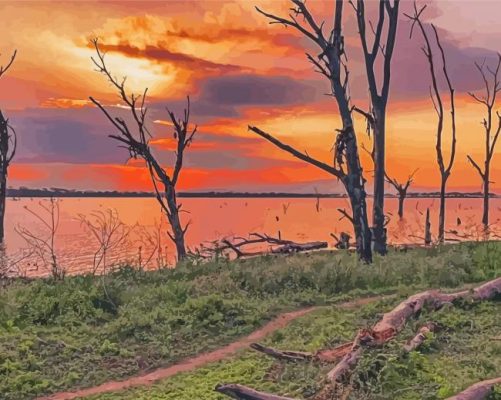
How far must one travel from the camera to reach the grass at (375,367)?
6.03 metres

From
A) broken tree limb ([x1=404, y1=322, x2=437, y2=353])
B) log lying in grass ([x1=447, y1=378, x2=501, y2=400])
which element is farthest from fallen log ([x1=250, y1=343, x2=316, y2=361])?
log lying in grass ([x1=447, y1=378, x2=501, y2=400])

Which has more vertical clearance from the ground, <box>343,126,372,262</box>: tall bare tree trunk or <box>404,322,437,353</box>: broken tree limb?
<box>343,126,372,262</box>: tall bare tree trunk

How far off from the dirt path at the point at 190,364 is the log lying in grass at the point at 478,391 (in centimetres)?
360

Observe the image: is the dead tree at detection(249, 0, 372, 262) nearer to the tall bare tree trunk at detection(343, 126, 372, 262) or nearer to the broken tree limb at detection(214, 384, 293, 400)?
the tall bare tree trunk at detection(343, 126, 372, 262)

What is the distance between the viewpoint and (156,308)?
10.4 m

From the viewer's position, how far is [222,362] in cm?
804

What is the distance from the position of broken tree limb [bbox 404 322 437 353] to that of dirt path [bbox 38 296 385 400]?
2.42m

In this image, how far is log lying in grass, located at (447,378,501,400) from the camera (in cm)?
541

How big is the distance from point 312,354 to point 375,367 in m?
0.99

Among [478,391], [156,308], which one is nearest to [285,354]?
[478,391]

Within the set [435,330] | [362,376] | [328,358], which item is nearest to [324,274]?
[435,330]

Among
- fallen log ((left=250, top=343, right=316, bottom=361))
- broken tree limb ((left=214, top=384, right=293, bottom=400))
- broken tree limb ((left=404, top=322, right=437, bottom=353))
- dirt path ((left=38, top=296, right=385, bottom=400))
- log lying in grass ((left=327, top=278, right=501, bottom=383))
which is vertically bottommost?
dirt path ((left=38, top=296, right=385, bottom=400))

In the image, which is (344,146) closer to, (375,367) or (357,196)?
(357,196)

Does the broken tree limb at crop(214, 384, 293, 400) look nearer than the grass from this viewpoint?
Yes
